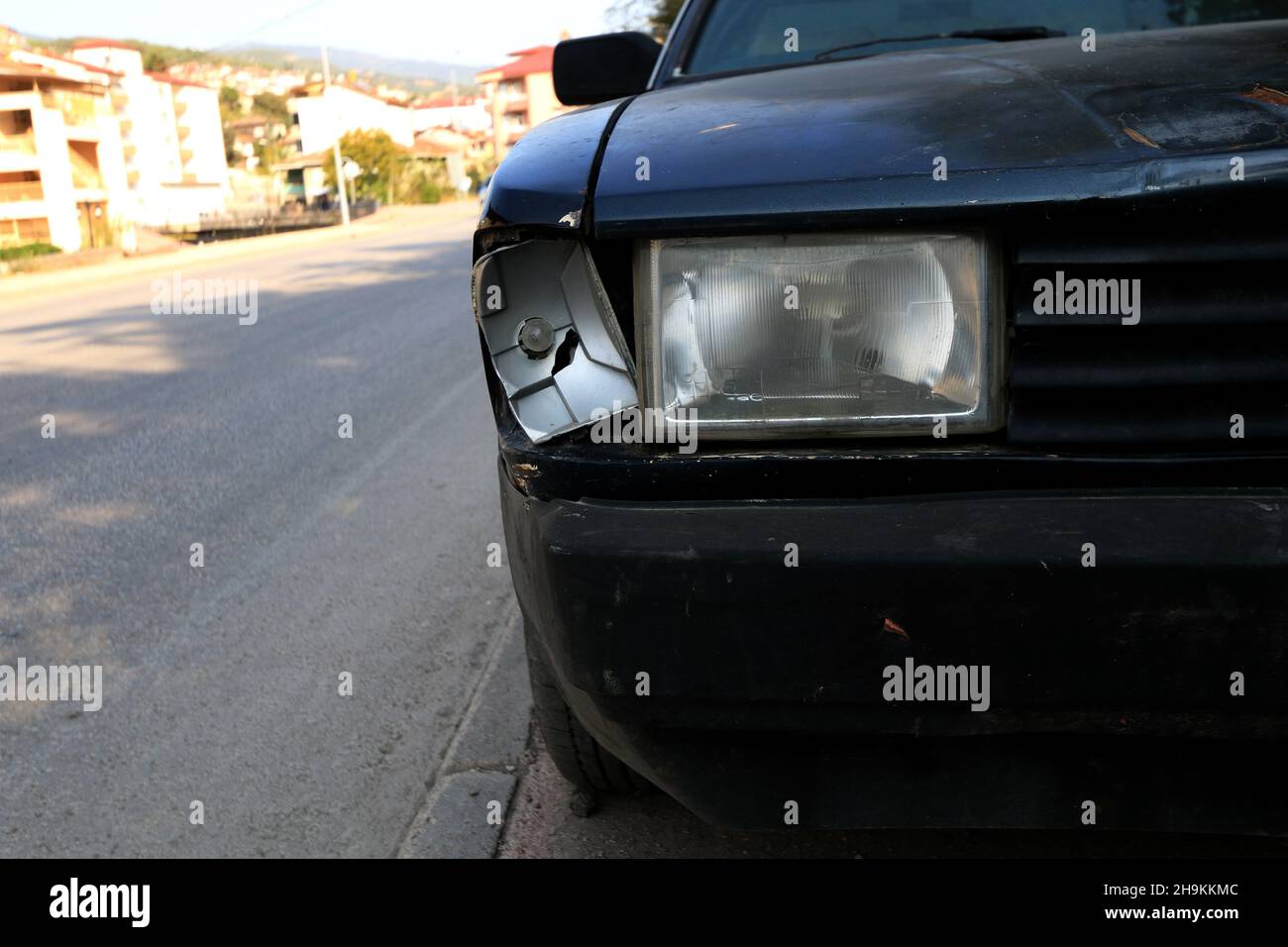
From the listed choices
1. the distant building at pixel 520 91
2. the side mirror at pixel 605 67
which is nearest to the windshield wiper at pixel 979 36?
the side mirror at pixel 605 67

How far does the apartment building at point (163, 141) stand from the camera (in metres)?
65.6

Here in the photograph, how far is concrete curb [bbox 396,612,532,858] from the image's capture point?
2361mm

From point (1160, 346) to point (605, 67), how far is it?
196cm

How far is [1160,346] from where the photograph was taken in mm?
1510

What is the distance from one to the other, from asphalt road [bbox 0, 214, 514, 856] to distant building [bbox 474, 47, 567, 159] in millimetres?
93437

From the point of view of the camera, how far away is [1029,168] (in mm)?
1488

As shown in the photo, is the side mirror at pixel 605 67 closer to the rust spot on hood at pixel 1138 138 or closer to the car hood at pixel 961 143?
the car hood at pixel 961 143

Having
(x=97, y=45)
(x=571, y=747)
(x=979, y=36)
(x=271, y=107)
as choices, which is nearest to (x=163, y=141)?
(x=97, y=45)

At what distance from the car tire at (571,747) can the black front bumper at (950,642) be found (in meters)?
0.54

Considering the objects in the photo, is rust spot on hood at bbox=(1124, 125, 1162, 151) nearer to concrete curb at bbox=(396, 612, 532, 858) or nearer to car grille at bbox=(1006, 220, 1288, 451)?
car grille at bbox=(1006, 220, 1288, 451)

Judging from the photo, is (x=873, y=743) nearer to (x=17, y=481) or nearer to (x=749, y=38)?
(x=749, y=38)

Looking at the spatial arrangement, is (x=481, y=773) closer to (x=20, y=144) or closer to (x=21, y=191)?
(x=21, y=191)

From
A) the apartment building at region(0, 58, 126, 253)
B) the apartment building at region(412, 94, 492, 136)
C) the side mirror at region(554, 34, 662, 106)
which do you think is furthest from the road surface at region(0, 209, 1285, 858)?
the apartment building at region(412, 94, 492, 136)
